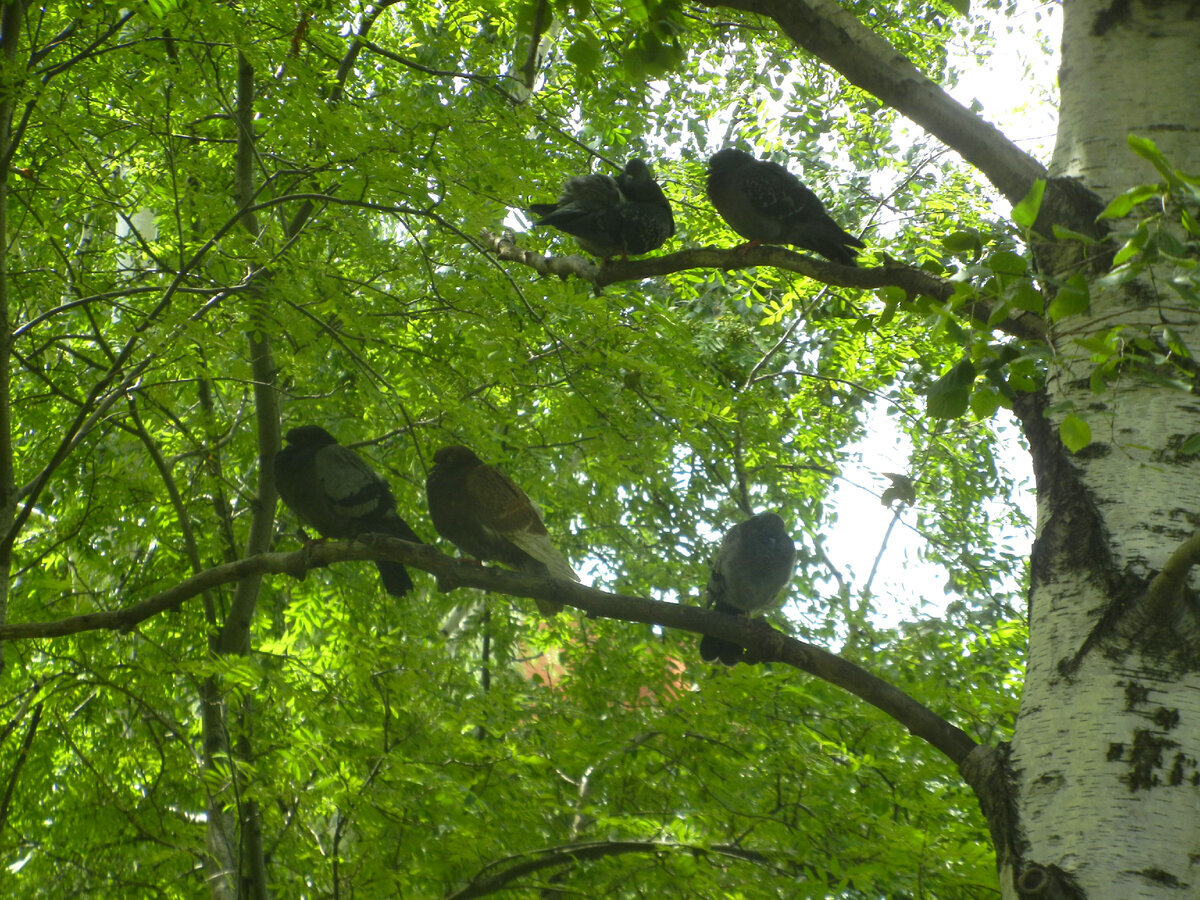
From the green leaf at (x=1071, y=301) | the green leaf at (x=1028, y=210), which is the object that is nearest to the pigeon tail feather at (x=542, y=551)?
the green leaf at (x=1071, y=301)

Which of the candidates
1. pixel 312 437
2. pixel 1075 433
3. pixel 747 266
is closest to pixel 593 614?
pixel 747 266

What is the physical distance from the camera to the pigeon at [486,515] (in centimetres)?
399

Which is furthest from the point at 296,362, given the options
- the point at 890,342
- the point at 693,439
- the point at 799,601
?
the point at 799,601

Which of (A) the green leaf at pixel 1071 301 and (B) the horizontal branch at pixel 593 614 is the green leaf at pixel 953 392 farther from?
(B) the horizontal branch at pixel 593 614

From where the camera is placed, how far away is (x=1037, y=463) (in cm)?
188

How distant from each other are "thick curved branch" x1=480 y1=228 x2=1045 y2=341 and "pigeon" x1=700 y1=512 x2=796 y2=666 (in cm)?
176

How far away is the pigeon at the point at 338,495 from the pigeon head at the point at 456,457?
13.8 inches

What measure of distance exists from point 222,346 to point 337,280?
0.54 metres

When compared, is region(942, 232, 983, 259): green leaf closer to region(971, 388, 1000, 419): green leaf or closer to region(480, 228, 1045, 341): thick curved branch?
region(971, 388, 1000, 419): green leaf

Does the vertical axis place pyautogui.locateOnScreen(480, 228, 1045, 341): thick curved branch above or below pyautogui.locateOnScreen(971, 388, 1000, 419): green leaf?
above

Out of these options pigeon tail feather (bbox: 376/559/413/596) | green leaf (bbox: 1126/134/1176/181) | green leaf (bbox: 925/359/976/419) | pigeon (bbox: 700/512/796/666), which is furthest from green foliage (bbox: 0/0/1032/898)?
green leaf (bbox: 1126/134/1176/181)

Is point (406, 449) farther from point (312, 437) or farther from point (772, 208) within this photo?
point (772, 208)

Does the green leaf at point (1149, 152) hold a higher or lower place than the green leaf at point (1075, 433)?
higher

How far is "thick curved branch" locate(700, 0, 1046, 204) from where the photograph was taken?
7.24ft
